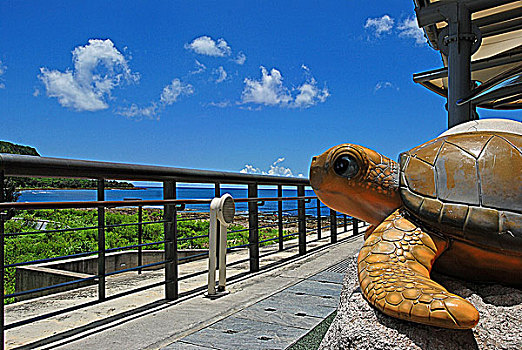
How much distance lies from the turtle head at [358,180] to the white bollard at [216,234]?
4.83 feet

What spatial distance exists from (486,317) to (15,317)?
8.88ft

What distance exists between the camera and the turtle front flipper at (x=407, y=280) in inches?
41.4

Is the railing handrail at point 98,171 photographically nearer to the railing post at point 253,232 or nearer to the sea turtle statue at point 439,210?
the railing post at point 253,232

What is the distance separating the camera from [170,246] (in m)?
2.98

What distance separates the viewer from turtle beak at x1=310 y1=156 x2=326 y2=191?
1.67m

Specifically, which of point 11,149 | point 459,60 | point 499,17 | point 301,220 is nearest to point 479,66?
point 499,17

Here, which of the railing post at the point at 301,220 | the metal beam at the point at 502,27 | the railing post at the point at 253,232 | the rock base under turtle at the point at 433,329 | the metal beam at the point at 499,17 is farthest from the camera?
the metal beam at the point at 502,27

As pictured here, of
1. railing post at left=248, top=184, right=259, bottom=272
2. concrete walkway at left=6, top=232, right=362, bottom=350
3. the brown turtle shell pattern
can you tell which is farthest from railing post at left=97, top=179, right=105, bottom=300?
the brown turtle shell pattern

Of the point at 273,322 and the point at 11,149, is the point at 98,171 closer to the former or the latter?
the point at 273,322

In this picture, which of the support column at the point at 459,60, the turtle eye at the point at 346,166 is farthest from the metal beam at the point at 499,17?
the turtle eye at the point at 346,166

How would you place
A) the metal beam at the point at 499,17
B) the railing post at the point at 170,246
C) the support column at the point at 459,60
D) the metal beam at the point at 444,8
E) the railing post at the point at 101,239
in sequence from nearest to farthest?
the railing post at the point at 101,239
the railing post at the point at 170,246
the metal beam at the point at 444,8
the support column at the point at 459,60
the metal beam at the point at 499,17

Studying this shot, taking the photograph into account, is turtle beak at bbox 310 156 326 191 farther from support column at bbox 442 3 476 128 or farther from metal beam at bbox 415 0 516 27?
metal beam at bbox 415 0 516 27

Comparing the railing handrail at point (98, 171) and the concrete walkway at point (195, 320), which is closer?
the railing handrail at point (98, 171)

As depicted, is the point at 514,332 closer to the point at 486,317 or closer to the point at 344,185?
the point at 486,317
